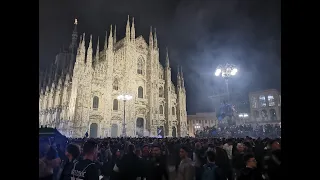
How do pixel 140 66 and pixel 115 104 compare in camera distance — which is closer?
pixel 115 104

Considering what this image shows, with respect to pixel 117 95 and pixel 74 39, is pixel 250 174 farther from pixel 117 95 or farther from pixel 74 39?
pixel 74 39

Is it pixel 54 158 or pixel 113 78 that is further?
pixel 113 78

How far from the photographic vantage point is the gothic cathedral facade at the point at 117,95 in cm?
2838

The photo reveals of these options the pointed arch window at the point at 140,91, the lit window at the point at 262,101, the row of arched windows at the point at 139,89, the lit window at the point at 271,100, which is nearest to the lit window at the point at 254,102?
the lit window at the point at 262,101

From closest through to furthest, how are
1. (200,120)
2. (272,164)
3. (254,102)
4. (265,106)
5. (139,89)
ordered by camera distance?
(272,164), (139,89), (265,106), (254,102), (200,120)

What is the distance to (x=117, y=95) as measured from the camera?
108 feet

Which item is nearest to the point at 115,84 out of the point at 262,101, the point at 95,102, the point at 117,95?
the point at 117,95

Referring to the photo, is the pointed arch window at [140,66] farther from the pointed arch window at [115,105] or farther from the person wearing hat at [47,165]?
the person wearing hat at [47,165]

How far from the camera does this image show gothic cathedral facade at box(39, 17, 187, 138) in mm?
28375
